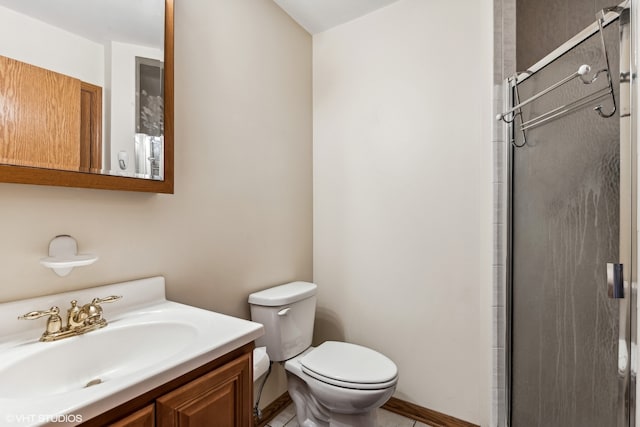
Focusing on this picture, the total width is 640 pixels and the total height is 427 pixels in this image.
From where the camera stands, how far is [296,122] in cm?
196

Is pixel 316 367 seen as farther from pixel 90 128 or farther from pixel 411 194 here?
pixel 90 128

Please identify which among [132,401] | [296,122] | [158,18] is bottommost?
[132,401]

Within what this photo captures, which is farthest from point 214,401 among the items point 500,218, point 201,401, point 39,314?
point 500,218

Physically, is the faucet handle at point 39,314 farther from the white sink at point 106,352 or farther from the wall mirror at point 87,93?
the wall mirror at point 87,93

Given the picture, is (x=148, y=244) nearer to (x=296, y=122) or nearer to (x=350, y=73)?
(x=296, y=122)

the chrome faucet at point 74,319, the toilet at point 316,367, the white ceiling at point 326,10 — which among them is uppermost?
the white ceiling at point 326,10

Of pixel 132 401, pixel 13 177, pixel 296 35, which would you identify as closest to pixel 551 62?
pixel 296 35

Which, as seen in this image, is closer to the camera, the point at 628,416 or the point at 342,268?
the point at 628,416

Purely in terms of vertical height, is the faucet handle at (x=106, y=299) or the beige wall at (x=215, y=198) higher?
the beige wall at (x=215, y=198)

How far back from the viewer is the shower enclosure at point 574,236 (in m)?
0.82

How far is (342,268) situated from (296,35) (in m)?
1.54

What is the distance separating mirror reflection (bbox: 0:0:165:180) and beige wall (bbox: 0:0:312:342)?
0.11 m

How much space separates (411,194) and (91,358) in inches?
62.0
